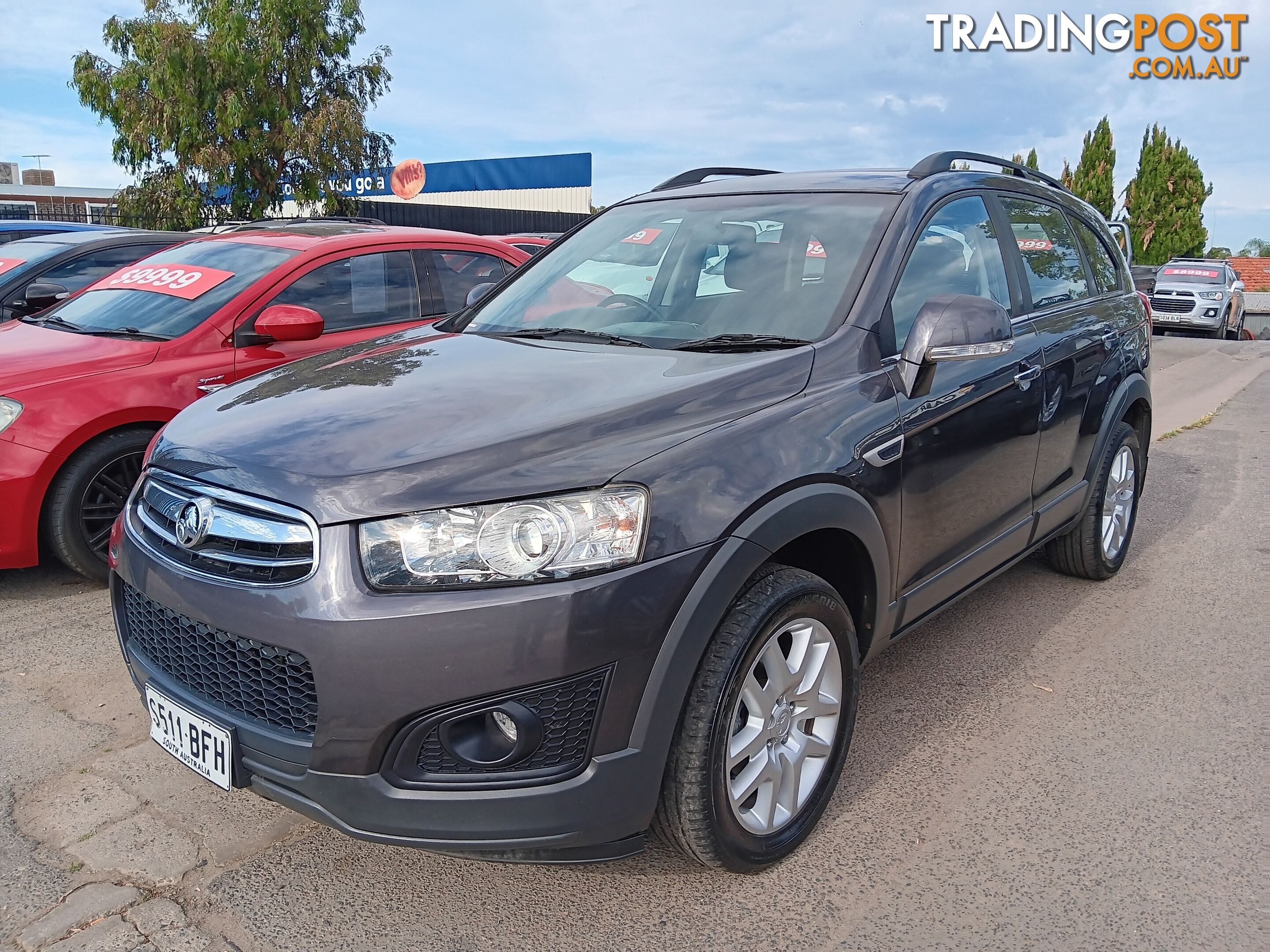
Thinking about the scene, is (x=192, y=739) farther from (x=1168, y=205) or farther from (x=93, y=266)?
(x=1168, y=205)

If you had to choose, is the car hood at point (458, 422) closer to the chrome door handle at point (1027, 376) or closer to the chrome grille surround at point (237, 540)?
the chrome grille surround at point (237, 540)

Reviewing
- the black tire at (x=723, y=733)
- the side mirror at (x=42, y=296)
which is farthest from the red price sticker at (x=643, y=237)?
the side mirror at (x=42, y=296)

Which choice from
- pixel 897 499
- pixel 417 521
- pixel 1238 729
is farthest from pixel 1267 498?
pixel 417 521

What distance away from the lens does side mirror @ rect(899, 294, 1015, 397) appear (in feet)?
9.47

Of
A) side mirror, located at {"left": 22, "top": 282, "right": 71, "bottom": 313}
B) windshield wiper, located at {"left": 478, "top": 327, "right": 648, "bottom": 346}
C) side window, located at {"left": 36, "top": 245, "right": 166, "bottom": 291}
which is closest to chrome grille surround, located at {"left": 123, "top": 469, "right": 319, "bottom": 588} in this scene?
windshield wiper, located at {"left": 478, "top": 327, "right": 648, "bottom": 346}

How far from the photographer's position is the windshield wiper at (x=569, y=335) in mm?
3154

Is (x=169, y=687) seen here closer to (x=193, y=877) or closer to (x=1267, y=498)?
(x=193, y=877)

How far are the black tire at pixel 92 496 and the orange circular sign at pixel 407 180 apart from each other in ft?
103

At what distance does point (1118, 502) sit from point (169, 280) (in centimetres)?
490

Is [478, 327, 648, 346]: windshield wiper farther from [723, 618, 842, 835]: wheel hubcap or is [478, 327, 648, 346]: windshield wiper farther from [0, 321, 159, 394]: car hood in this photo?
[0, 321, 159, 394]: car hood

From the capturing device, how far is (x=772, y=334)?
9.76 ft

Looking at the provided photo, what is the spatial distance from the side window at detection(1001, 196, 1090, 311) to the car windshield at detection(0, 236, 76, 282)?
6.16 m

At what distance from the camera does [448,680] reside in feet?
6.64

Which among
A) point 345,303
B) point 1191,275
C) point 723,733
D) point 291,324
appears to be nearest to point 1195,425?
point 345,303
